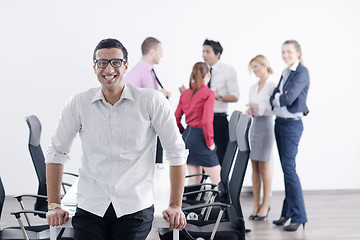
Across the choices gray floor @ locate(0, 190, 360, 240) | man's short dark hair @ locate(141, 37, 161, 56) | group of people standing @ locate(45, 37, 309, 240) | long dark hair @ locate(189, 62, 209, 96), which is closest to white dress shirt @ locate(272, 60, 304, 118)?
long dark hair @ locate(189, 62, 209, 96)

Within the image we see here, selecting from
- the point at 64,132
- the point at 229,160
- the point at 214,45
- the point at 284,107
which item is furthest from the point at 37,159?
the point at 214,45

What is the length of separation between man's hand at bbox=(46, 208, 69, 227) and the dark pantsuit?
2.86m

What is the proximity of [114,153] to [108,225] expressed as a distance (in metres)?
0.30

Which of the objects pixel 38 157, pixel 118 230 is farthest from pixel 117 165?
pixel 38 157

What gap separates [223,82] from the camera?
533 centimetres

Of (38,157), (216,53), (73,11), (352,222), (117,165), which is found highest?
(73,11)

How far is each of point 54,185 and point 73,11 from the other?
438 cm

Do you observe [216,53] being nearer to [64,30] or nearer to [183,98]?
[183,98]

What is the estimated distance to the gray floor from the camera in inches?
177

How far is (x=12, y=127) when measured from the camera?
6172 millimetres

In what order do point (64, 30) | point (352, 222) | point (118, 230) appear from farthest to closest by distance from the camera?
point (64, 30) < point (352, 222) < point (118, 230)

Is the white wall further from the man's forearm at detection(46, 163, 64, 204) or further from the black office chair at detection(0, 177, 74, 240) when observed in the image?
the man's forearm at detection(46, 163, 64, 204)

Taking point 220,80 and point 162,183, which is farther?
point 220,80

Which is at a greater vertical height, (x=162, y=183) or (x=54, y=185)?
(x=54, y=185)
